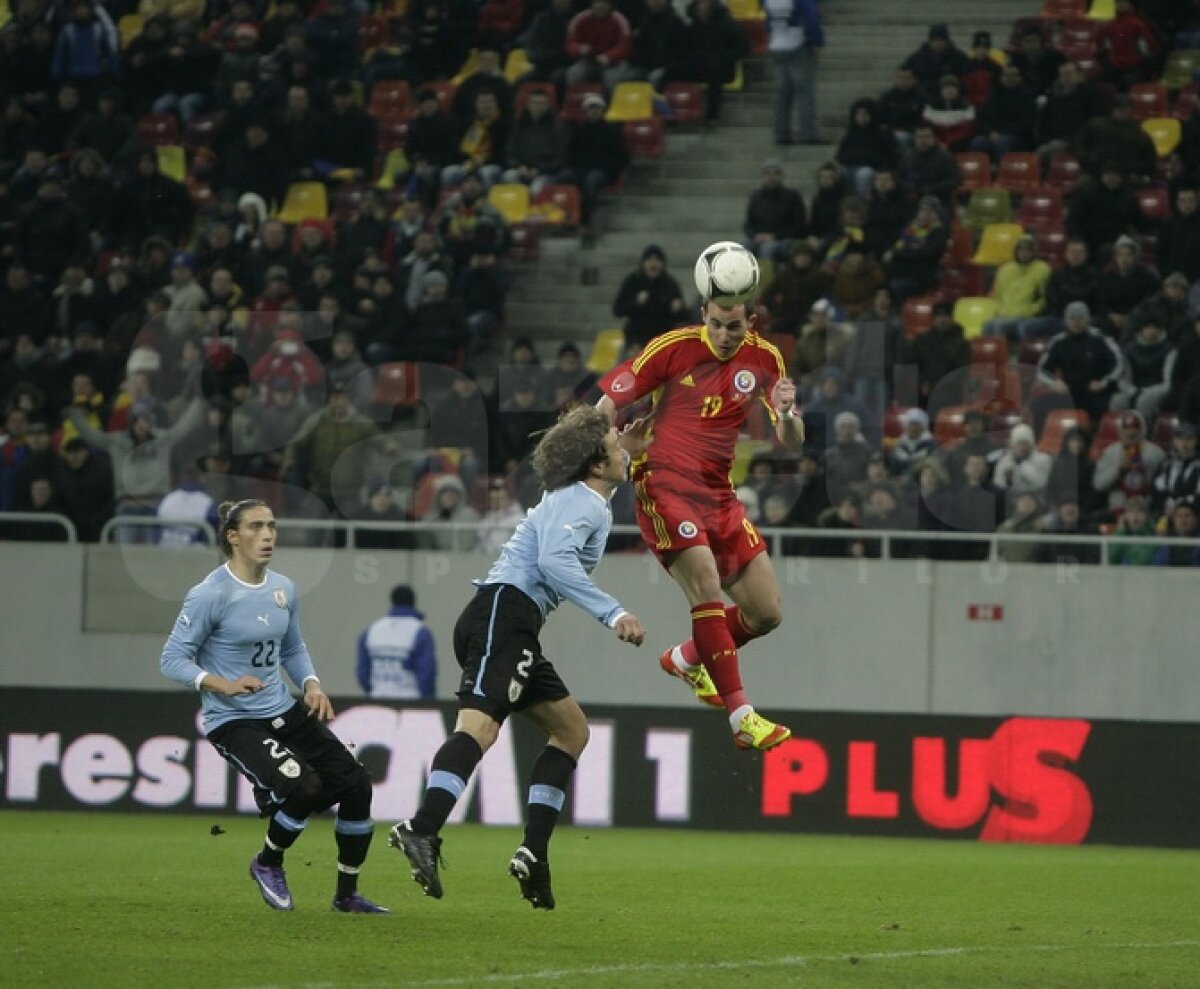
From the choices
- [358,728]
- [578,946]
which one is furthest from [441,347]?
[578,946]

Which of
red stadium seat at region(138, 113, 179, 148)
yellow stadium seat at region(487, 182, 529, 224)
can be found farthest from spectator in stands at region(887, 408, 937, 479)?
red stadium seat at region(138, 113, 179, 148)

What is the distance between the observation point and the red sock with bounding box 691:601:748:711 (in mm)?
10148

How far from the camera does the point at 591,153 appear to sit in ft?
68.8

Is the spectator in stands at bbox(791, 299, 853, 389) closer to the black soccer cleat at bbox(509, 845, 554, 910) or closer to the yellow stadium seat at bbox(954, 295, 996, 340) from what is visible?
the yellow stadium seat at bbox(954, 295, 996, 340)

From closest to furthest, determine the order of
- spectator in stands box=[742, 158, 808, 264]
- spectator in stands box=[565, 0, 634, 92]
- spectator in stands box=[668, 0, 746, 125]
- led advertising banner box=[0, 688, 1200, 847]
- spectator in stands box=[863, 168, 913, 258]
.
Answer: led advertising banner box=[0, 688, 1200, 847] < spectator in stands box=[863, 168, 913, 258] < spectator in stands box=[742, 158, 808, 264] < spectator in stands box=[668, 0, 746, 125] < spectator in stands box=[565, 0, 634, 92]

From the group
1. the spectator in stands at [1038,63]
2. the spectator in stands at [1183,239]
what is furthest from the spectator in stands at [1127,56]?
the spectator in stands at [1183,239]

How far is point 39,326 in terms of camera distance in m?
20.3

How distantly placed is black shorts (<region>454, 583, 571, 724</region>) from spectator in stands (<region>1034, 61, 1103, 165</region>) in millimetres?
12094

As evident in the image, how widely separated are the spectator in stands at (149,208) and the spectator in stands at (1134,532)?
9646mm

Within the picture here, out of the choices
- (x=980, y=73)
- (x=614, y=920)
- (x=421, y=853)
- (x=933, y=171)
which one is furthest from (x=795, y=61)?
(x=421, y=853)

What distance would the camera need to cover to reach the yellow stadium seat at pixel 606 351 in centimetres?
1917

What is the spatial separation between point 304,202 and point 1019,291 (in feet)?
24.2

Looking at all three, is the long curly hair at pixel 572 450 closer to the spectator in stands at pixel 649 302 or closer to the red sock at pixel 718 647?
the red sock at pixel 718 647

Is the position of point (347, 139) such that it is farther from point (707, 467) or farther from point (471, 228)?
point (707, 467)
